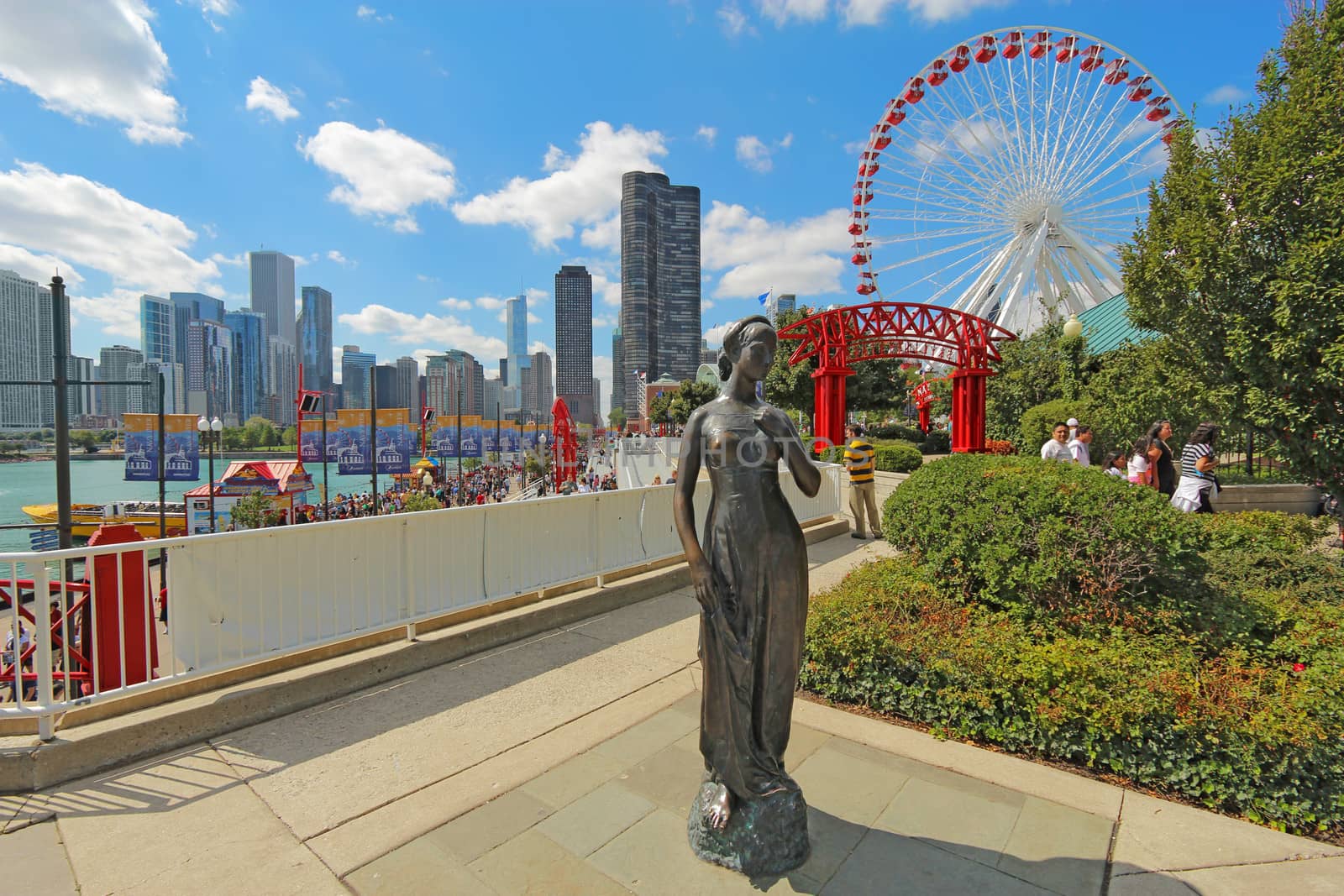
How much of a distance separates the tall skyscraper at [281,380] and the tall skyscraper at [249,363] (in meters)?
Answer: 1.04

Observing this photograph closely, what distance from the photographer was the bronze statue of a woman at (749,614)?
242cm

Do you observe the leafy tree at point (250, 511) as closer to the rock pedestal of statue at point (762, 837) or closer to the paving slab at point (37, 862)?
the paving slab at point (37, 862)

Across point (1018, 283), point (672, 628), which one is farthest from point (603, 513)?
point (1018, 283)

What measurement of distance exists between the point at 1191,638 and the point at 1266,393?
4278 millimetres

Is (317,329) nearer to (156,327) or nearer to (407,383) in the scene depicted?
(407,383)

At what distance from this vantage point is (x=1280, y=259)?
6.39 meters

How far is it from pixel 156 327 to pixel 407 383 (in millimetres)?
34532

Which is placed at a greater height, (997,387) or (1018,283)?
(1018,283)

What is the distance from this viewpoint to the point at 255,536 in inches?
155

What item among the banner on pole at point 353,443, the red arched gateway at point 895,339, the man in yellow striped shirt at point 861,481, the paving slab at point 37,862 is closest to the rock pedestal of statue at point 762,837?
the paving slab at point 37,862

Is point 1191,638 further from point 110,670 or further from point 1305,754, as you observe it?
point 110,670

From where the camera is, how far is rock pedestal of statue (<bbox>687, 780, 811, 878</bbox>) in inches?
95.7

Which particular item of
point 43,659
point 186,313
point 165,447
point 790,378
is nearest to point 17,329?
point 165,447

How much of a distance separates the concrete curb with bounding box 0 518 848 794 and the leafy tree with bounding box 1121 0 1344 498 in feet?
24.0
